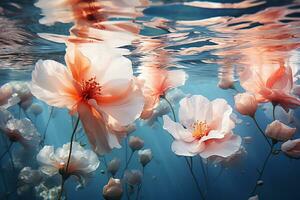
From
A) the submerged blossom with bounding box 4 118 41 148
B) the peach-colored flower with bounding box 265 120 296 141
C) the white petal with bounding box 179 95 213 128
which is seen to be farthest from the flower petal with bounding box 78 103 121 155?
the submerged blossom with bounding box 4 118 41 148

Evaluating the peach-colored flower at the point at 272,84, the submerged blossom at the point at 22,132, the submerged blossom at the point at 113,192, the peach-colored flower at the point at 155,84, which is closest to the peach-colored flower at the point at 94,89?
the peach-colored flower at the point at 155,84

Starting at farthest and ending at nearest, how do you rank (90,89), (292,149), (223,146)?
1. (292,149)
2. (223,146)
3. (90,89)

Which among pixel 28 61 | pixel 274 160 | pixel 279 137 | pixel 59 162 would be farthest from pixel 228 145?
pixel 274 160

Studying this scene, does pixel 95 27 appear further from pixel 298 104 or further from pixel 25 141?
pixel 298 104

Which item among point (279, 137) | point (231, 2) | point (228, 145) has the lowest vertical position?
point (279, 137)

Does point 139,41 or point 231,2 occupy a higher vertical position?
point 231,2

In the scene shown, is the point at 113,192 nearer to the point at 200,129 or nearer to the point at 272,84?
the point at 200,129

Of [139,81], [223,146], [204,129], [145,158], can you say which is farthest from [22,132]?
[223,146]
